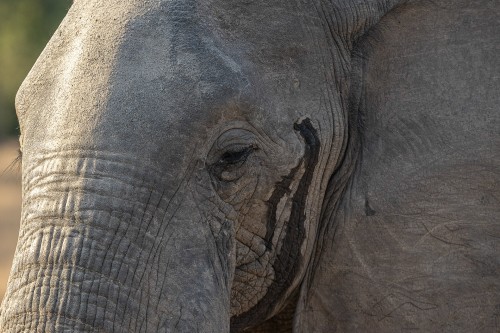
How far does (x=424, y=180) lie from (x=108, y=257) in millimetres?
686

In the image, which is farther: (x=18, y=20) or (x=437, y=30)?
(x=18, y=20)

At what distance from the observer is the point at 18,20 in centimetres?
1833

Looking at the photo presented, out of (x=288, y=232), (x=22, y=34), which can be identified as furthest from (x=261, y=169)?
(x=22, y=34)

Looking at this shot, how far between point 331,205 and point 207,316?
1.36ft

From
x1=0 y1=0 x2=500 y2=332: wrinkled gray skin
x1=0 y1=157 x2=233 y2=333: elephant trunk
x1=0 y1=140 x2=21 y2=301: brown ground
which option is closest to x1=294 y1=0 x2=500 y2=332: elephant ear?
x1=0 y1=0 x2=500 y2=332: wrinkled gray skin

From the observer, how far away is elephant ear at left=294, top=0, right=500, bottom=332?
2.69m

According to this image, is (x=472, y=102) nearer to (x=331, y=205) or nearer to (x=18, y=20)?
(x=331, y=205)

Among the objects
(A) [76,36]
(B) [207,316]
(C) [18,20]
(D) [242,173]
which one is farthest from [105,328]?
(C) [18,20]

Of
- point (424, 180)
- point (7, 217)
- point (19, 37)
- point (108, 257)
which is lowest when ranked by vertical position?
point (108, 257)

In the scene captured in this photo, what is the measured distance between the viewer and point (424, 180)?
107 inches

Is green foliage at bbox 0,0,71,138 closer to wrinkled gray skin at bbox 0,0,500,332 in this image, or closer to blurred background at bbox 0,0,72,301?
blurred background at bbox 0,0,72,301

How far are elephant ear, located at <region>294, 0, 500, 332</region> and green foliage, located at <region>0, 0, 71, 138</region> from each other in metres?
15.3

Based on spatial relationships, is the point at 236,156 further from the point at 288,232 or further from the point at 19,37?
the point at 19,37

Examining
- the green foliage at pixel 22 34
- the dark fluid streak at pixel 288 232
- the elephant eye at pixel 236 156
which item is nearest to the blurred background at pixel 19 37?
the green foliage at pixel 22 34
